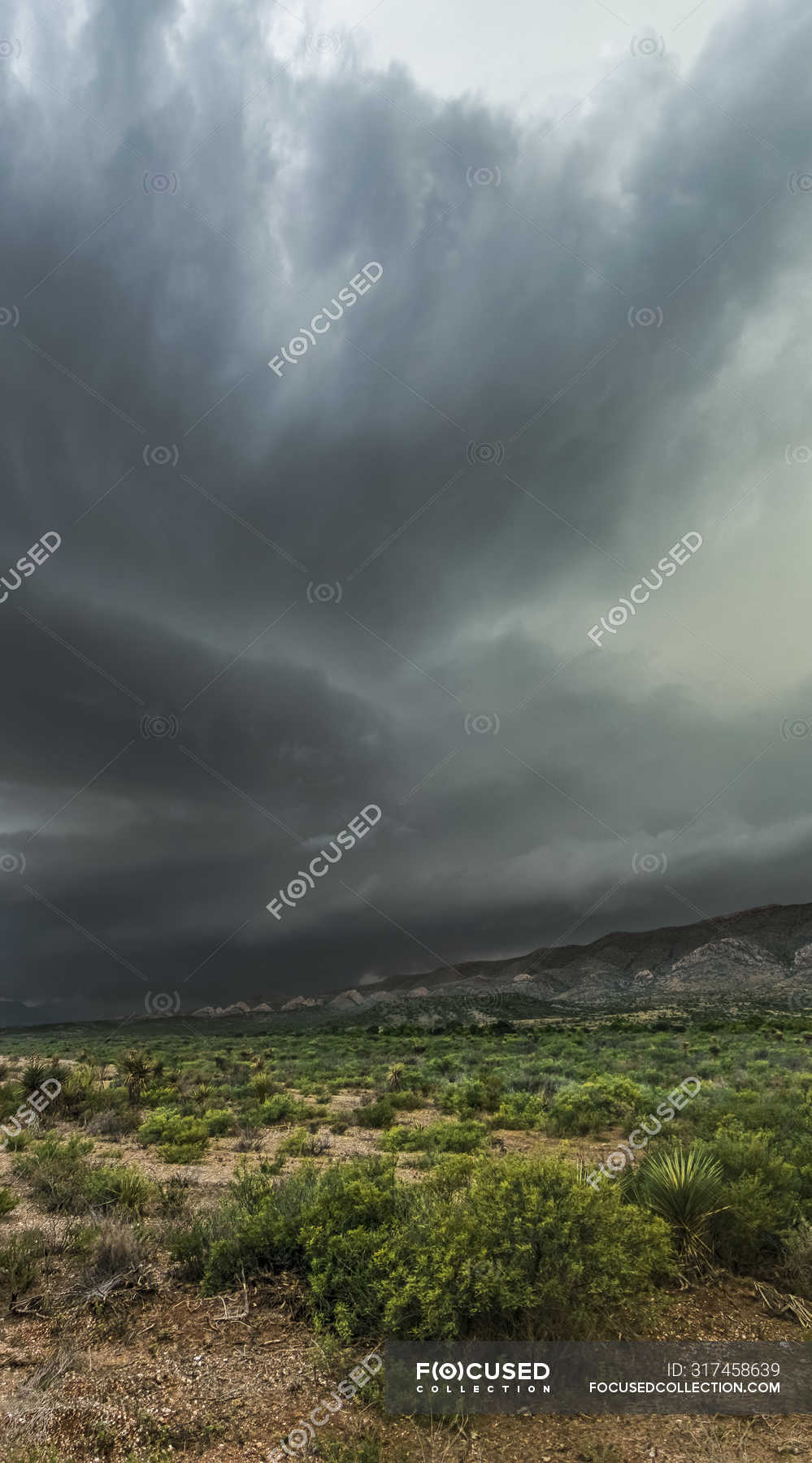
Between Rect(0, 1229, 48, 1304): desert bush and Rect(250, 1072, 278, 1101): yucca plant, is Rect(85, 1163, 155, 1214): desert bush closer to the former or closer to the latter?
Rect(0, 1229, 48, 1304): desert bush

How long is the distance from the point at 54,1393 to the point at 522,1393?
3.57 meters

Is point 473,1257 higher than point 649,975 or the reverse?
the reverse

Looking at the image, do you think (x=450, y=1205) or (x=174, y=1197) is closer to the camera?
(x=450, y=1205)

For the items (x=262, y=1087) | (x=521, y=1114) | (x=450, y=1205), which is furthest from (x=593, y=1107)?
(x=450, y=1205)

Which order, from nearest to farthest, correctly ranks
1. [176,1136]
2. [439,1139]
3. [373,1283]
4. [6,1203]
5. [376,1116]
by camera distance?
[373,1283] → [6,1203] → [439,1139] → [176,1136] → [376,1116]

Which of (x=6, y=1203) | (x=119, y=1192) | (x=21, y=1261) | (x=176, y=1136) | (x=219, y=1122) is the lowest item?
(x=6, y=1203)

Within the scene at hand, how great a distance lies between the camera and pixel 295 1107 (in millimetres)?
19125

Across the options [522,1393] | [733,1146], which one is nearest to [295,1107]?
[733,1146]

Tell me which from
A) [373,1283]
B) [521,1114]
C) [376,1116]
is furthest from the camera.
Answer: [376,1116]

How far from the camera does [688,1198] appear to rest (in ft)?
25.2

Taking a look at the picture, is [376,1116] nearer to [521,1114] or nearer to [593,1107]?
[521,1114]

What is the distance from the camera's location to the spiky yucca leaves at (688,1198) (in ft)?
24.6

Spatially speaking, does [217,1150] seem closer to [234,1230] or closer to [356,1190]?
[234,1230]

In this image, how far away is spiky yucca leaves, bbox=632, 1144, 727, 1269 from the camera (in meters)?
7.49
